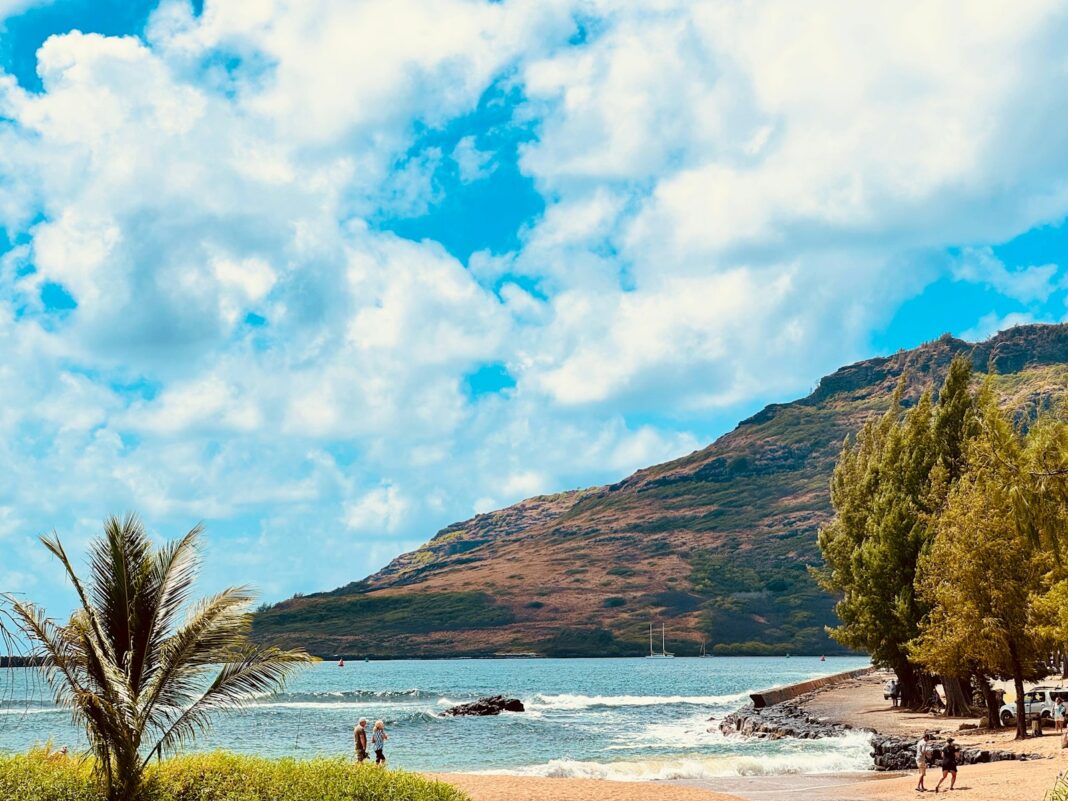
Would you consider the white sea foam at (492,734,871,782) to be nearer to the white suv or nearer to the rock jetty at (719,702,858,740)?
the white suv

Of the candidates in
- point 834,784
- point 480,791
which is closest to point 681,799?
point 480,791

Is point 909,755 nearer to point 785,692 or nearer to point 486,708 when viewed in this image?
point 785,692

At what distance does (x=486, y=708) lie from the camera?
80.8 m

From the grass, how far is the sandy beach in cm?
830

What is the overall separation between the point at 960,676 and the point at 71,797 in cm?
4025

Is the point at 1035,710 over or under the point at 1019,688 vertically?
under

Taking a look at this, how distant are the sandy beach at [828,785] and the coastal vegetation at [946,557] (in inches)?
139

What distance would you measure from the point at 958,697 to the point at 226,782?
4028 centimetres

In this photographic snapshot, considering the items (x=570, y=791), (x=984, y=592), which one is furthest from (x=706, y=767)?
(x=984, y=592)

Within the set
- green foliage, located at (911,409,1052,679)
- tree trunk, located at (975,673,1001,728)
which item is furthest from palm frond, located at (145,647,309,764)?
tree trunk, located at (975,673,1001,728)

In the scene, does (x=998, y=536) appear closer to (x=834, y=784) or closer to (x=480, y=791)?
(x=834, y=784)

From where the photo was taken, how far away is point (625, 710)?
83250 mm

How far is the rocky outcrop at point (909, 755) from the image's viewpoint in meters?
32.4

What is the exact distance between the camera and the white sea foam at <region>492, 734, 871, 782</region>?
3750 cm
